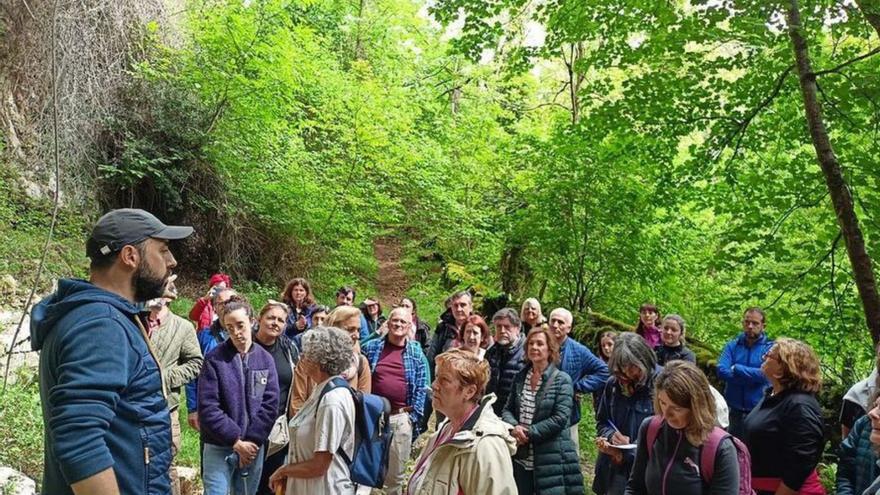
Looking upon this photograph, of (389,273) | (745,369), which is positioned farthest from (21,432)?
(389,273)

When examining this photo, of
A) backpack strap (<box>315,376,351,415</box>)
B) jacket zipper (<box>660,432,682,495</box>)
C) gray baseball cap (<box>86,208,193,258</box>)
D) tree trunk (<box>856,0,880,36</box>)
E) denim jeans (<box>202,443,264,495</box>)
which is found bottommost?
denim jeans (<box>202,443,264,495</box>)

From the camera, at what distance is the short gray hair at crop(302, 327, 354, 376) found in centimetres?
337

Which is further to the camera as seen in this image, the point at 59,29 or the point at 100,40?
the point at 100,40

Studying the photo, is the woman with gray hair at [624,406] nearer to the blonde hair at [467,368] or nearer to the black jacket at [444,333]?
the blonde hair at [467,368]

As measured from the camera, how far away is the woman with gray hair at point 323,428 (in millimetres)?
3213

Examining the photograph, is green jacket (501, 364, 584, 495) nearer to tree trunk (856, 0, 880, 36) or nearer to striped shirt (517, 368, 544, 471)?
striped shirt (517, 368, 544, 471)

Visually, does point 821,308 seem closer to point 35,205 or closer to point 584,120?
point 584,120

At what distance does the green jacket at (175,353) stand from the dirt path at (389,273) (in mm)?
12291

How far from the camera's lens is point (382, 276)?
19.9 meters

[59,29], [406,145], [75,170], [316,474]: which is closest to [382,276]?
[406,145]

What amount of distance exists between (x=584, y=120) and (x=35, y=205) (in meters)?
8.74

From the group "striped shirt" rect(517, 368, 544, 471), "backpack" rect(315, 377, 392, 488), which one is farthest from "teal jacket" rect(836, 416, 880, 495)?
"backpack" rect(315, 377, 392, 488)

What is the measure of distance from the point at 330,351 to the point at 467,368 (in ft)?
2.94

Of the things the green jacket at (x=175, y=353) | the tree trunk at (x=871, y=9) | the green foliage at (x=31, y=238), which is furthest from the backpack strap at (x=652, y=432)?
the green foliage at (x=31, y=238)
